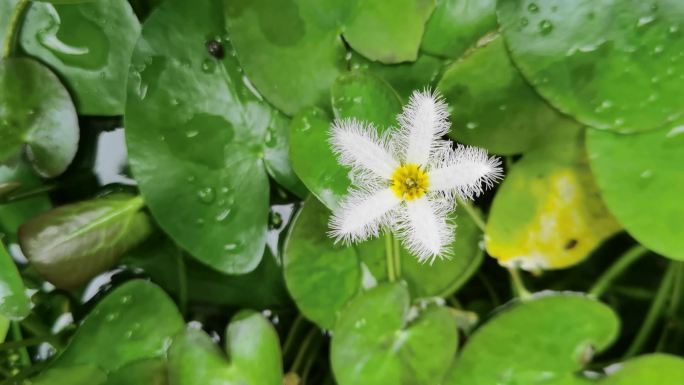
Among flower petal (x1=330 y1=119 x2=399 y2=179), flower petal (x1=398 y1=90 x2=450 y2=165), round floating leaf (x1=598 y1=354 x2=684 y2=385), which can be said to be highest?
flower petal (x1=398 y1=90 x2=450 y2=165)

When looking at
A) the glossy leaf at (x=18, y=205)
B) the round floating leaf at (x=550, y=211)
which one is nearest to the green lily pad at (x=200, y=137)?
the glossy leaf at (x=18, y=205)

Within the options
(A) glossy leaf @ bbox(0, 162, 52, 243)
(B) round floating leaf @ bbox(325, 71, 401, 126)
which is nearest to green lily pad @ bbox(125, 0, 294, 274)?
(B) round floating leaf @ bbox(325, 71, 401, 126)

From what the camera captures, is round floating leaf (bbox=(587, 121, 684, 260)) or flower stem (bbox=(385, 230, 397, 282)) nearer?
round floating leaf (bbox=(587, 121, 684, 260))

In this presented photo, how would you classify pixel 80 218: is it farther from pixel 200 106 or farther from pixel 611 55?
pixel 611 55

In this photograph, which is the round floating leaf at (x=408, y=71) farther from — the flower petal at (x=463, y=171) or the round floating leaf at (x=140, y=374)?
the round floating leaf at (x=140, y=374)

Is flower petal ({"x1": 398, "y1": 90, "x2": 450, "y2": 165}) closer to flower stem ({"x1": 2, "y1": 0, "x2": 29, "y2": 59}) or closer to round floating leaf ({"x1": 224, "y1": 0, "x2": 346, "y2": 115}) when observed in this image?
round floating leaf ({"x1": 224, "y1": 0, "x2": 346, "y2": 115})

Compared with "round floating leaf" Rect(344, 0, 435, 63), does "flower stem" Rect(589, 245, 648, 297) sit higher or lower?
lower
